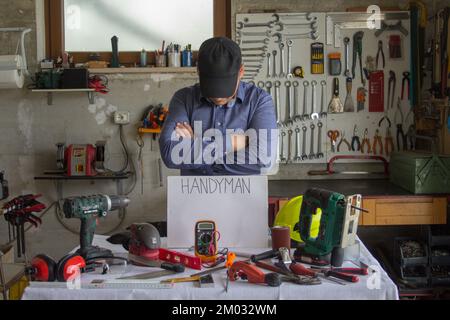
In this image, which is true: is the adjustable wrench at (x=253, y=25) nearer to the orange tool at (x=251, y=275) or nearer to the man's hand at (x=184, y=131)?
the man's hand at (x=184, y=131)

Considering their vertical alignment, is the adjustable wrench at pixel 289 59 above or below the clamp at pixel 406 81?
above

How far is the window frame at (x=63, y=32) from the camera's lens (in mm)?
4340

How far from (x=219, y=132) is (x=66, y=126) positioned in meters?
2.12

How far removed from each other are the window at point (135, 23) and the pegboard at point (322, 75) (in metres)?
0.36

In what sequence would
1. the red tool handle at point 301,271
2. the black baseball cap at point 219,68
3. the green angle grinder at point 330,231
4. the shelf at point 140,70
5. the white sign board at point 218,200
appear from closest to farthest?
the red tool handle at point 301,271 < the green angle grinder at point 330,231 < the white sign board at point 218,200 < the black baseball cap at point 219,68 < the shelf at point 140,70

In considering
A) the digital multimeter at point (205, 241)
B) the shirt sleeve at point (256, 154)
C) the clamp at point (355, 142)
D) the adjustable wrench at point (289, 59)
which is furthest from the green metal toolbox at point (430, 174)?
the digital multimeter at point (205, 241)

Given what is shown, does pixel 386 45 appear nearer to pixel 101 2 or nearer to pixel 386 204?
pixel 386 204

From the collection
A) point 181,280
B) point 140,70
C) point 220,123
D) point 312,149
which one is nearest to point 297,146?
point 312,149

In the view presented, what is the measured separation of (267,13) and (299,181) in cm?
129

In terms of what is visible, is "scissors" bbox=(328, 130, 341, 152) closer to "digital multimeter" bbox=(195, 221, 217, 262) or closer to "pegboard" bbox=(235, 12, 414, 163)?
"pegboard" bbox=(235, 12, 414, 163)

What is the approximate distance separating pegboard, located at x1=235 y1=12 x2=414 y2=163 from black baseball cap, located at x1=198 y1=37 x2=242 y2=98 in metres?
1.97

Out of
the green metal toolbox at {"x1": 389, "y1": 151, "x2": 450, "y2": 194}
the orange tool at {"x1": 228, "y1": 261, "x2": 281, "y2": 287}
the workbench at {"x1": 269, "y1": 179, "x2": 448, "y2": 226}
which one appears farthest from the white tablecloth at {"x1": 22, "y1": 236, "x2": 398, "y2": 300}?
the green metal toolbox at {"x1": 389, "y1": 151, "x2": 450, "y2": 194}

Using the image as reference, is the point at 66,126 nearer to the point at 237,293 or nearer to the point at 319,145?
the point at 319,145
